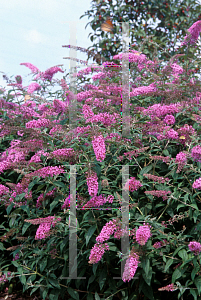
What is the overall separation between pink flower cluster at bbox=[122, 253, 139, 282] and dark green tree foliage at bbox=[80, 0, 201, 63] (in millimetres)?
6632

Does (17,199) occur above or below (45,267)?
above

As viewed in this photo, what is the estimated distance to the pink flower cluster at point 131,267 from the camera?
2.32 meters

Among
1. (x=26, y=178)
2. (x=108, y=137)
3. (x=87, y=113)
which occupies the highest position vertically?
(x=87, y=113)

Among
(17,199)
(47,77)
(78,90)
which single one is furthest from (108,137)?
(47,77)

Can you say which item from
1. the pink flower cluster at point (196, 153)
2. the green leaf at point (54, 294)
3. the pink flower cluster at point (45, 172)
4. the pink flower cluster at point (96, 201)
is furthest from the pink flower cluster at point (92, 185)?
the green leaf at point (54, 294)

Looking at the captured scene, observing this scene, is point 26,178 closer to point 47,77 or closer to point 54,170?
point 54,170

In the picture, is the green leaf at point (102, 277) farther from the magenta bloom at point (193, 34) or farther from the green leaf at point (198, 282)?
the magenta bloom at point (193, 34)

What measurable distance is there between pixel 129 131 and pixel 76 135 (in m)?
0.54

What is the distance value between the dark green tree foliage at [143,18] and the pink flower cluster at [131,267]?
21.8ft

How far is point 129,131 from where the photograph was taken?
316 centimetres

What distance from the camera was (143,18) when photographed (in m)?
8.94

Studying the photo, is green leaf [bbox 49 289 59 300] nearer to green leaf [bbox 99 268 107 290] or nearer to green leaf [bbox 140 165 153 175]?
green leaf [bbox 99 268 107 290]

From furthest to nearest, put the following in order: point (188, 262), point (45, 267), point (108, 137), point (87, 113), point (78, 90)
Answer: point (78, 90), point (45, 267), point (108, 137), point (87, 113), point (188, 262)

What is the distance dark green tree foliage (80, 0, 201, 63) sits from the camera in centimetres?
851
